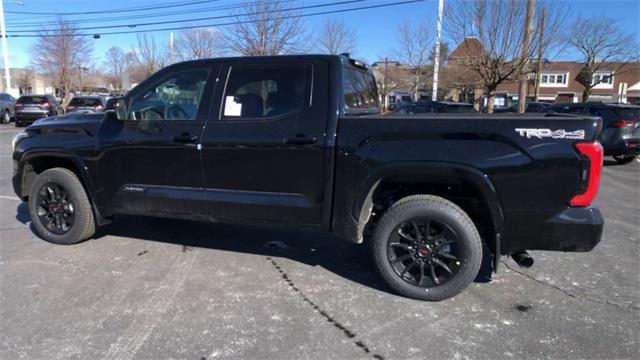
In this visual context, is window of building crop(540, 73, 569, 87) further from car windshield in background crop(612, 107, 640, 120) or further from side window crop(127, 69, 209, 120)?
side window crop(127, 69, 209, 120)

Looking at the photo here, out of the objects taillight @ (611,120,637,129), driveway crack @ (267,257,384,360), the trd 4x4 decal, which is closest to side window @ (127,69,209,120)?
driveway crack @ (267,257,384,360)

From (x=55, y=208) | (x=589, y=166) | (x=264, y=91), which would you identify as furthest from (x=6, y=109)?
(x=589, y=166)

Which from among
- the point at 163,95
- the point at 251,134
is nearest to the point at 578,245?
the point at 251,134

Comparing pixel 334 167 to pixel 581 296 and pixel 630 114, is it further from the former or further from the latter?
pixel 630 114

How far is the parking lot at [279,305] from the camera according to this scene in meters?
3.04

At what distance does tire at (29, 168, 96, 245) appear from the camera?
15.6ft

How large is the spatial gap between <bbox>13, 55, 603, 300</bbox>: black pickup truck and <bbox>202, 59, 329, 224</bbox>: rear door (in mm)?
10

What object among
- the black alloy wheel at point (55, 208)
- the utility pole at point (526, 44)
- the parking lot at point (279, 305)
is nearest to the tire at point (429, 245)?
the parking lot at point (279, 305)

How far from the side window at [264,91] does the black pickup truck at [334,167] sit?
0.01m

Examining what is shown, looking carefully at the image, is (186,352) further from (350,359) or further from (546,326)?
(546,326)

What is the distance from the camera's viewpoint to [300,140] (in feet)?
12.5

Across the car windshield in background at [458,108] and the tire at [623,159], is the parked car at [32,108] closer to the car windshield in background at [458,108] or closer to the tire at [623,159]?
the car windshield in background at [458,108]

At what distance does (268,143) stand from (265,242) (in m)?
1.61

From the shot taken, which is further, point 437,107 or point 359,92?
point 437,107
